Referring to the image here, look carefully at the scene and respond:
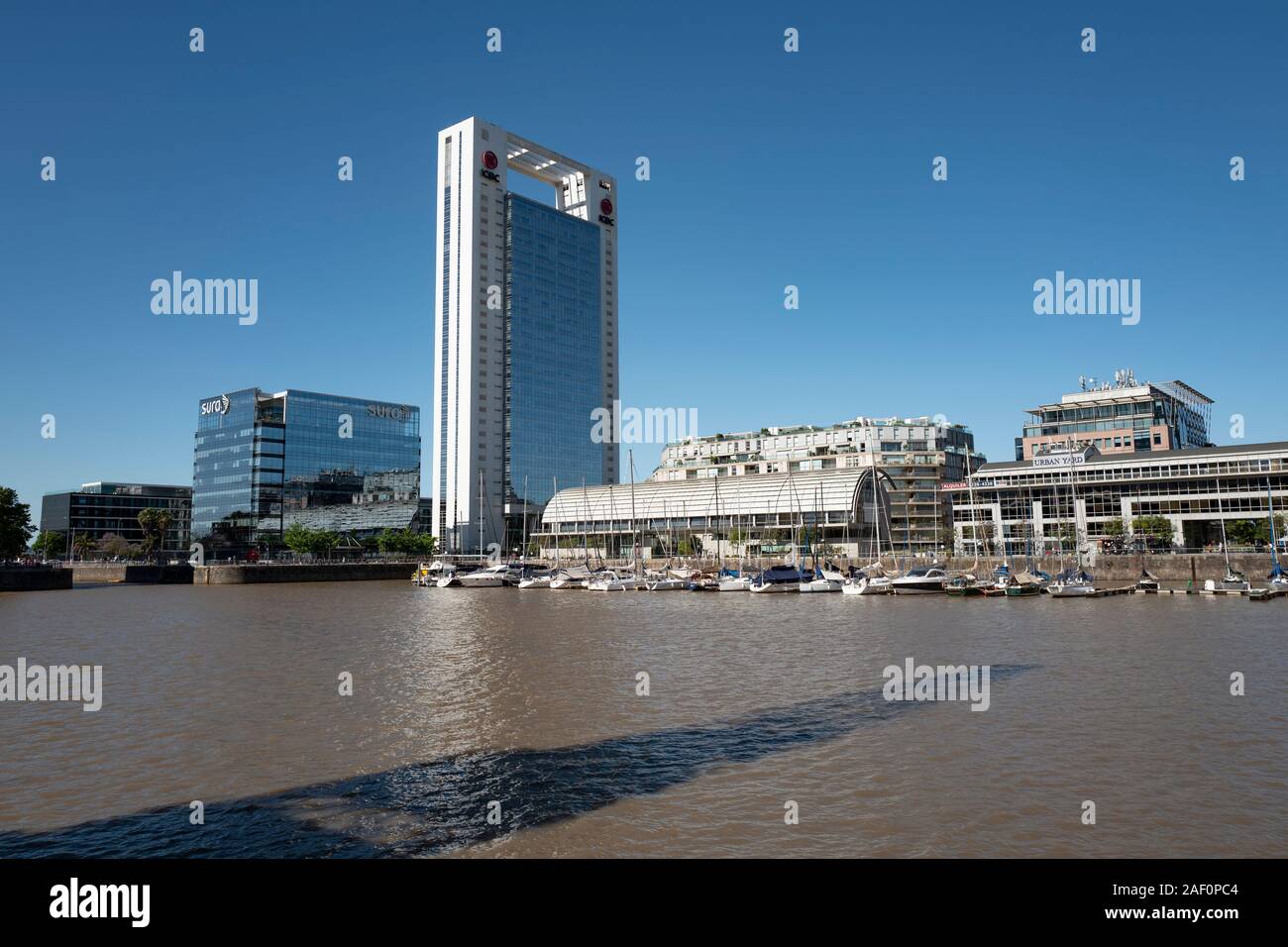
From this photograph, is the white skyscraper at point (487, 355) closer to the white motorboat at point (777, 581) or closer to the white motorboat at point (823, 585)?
the white motorboat at point (777, 581)

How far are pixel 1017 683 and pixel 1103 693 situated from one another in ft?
9.91

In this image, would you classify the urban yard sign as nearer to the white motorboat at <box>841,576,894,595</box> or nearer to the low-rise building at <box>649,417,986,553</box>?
the low-rise building at <box>649,417,986,553</box>

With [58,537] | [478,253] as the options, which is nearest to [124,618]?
[478,253]

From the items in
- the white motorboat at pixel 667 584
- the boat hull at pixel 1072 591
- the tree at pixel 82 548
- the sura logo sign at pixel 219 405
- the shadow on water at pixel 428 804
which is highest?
the sura logo sign at pixel 219 405

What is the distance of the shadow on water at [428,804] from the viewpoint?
50.4 feet

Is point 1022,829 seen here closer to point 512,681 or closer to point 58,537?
point 512,681

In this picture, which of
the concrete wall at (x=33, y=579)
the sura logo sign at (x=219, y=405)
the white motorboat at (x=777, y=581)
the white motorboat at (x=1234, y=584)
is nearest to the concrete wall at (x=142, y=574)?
the concrete wall at (x=33, y=579)

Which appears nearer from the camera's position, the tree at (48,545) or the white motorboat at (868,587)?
the white motorboat at (868,587)

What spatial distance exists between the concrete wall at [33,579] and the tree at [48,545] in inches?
3906

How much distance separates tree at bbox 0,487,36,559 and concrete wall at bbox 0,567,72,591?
32.9 ft

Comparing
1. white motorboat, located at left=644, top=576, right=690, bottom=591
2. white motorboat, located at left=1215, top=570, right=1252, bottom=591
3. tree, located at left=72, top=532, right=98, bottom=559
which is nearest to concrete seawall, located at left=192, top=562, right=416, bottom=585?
white motorboat, located at left=644, top=576, right=690, bottom=591

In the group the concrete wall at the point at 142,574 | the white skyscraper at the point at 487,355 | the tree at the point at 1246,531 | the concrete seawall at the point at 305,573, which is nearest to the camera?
the tree at the point at 1246,531

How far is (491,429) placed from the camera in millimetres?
189125
